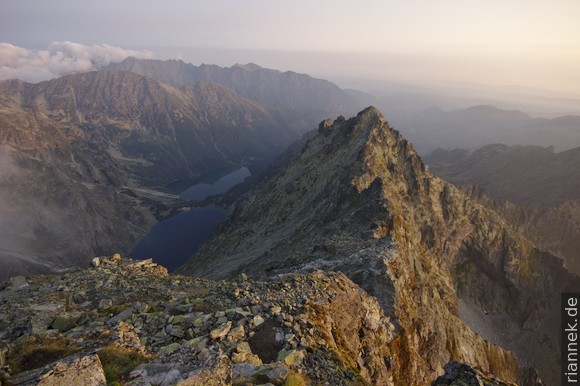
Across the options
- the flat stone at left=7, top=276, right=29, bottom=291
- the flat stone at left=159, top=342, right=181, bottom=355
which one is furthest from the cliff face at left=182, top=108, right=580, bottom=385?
the flat stone at left=7, top=276, right=29, bottom=291

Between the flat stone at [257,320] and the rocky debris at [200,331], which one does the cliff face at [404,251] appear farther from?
the flat stone at [257,320]

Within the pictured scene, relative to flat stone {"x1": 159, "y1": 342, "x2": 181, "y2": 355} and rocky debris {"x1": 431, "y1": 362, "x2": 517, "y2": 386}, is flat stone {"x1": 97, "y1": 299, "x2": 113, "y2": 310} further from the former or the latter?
rocky debris {"x1": 431, "y1": 362, "x2": 517, "y2": 386}

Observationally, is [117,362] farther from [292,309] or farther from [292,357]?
[292,309]

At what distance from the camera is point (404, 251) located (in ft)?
188

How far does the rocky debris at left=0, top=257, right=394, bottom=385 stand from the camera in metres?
14.8

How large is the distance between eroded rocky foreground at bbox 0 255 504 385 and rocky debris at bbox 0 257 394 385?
61mm

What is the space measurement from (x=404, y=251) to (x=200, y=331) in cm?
4264

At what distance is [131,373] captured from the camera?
13930 millimetres

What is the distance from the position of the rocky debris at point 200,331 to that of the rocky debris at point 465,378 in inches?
173

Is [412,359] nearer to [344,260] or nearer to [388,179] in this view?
[344,260]

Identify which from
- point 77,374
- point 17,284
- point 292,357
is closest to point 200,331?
point 292,357

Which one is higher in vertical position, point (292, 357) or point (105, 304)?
point (292, 357)

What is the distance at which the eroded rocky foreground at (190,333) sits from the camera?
1424cm

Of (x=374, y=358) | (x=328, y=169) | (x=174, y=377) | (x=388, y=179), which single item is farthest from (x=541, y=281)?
(x=174, y=377)
